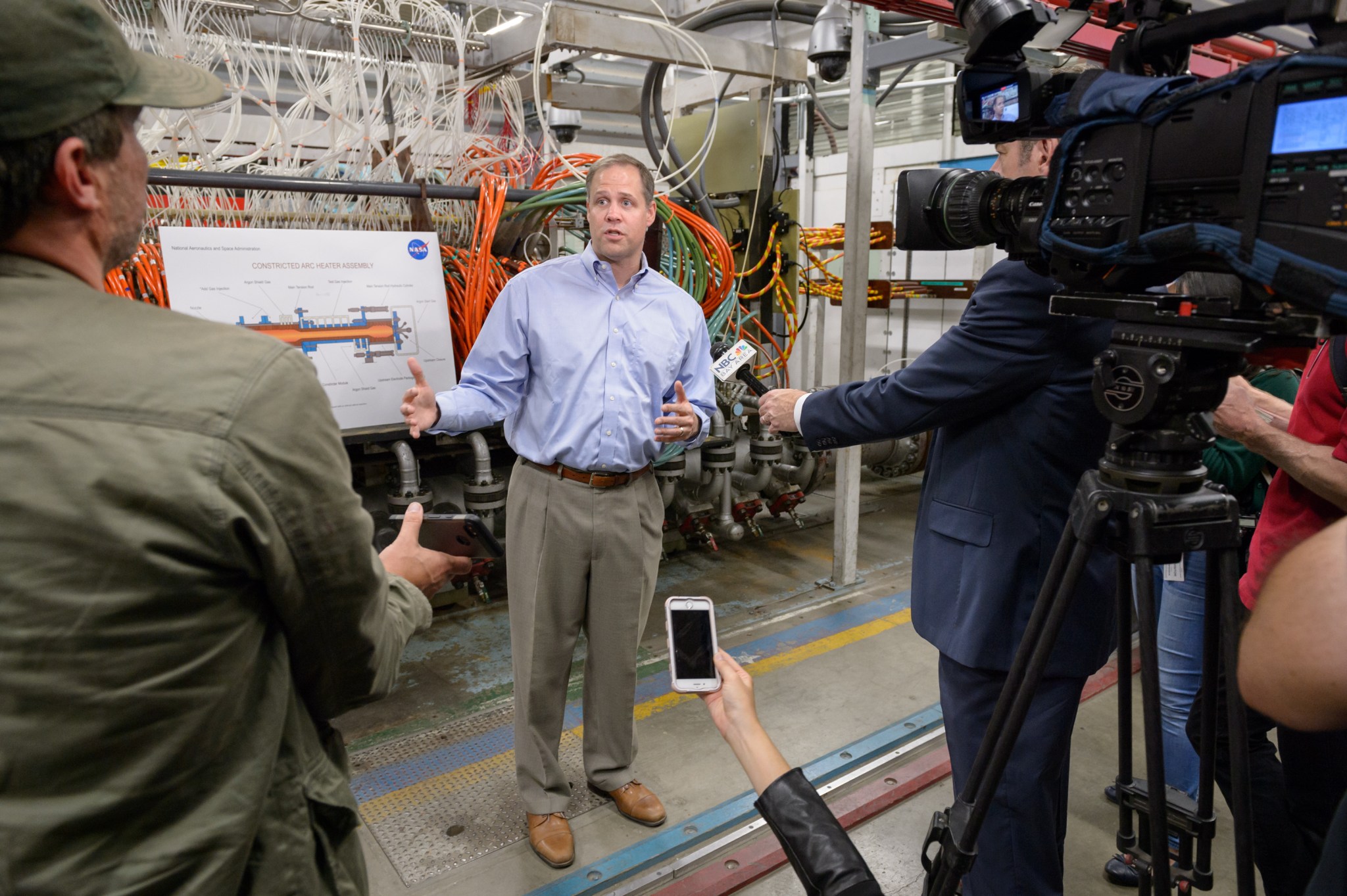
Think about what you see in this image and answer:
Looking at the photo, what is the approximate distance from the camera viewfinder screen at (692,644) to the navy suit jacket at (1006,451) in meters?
0.65

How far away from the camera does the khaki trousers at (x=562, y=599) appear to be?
225 centimetres

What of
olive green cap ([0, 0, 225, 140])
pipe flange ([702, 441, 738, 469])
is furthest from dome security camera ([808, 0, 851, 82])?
olive green cap ([0, 0, 225, 140])

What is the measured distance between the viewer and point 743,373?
352 cm

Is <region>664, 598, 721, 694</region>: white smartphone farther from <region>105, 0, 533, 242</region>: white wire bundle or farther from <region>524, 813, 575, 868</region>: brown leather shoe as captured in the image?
<region>105, 0, 533, 242</region>: white wire bundle

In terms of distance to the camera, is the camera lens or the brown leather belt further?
the brown leather belt

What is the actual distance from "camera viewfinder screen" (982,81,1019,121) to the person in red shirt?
74 cm

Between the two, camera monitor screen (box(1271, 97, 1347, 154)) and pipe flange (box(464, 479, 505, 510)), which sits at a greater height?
camera monitor screen (box(1271, 97, 1347, 154))

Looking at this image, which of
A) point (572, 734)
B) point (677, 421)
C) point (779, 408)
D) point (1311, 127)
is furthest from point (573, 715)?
point (1311, 127)

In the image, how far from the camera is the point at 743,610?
12.5 feet

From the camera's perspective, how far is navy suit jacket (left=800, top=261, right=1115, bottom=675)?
5.13 ft

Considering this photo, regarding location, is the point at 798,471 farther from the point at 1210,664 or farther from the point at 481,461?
the point at 1210,664

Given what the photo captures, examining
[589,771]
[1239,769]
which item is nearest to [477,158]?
[589,771]

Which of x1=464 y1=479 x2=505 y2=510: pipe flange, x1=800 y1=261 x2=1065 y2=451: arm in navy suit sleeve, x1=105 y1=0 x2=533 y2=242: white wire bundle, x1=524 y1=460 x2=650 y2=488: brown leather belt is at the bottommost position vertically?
x1=464 y1=479 x2=505 y2=510: pipe flange

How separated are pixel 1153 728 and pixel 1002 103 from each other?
3.22ft
